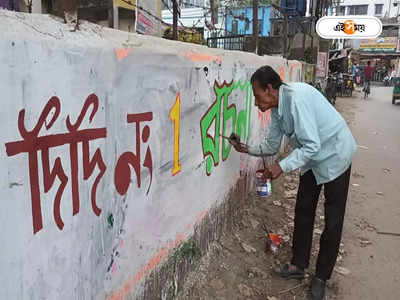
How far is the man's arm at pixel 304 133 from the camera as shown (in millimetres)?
2340

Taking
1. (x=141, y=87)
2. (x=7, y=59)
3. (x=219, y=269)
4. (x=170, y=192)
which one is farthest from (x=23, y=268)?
(x=219, y=269)

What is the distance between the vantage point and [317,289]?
2.74m

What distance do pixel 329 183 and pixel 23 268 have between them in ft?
6.92

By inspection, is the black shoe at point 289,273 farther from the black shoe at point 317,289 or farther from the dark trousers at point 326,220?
the black shoe at point 317,289

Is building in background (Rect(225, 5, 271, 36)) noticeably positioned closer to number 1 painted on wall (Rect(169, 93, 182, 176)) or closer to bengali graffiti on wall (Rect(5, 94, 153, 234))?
number 1 painted on wall (Rect(169, 93, 182, 176))

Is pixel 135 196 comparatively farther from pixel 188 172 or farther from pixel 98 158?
pixel 188 172

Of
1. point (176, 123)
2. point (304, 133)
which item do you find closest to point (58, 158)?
point (176, 123)

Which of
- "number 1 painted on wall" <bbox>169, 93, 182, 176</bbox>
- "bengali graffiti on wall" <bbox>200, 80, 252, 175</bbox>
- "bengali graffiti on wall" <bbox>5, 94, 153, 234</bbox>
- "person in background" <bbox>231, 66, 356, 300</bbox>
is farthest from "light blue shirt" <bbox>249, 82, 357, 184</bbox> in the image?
"bengali graffiti on wall" <bbox>5, 94, 153, 234</bbox>

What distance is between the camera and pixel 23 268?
1.20 metres

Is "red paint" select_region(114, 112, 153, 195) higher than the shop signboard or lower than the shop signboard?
lower

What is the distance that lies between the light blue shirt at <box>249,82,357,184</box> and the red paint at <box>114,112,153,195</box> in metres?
1.01

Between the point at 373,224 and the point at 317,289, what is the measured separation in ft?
5.70

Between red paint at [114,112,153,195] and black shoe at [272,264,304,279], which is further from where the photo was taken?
black shoe at [272,264,304,279]

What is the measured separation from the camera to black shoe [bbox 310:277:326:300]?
273 cm
